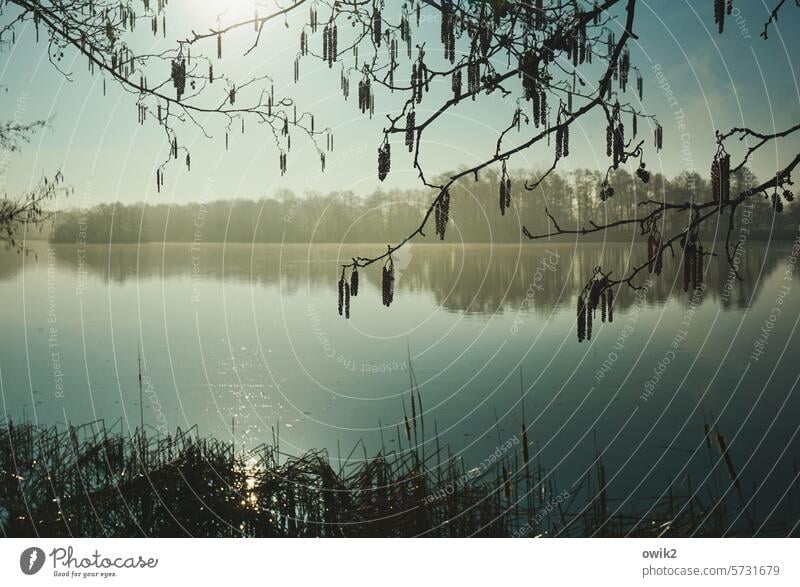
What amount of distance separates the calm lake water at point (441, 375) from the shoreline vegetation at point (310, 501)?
1.29ft

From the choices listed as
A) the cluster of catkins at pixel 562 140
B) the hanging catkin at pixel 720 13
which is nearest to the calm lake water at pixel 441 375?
the cluster of catkins at pixel 562 140

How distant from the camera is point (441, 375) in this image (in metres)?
9.04

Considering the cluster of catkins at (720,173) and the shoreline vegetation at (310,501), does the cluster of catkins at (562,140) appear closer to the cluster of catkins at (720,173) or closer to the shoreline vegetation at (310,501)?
the cluster of catkins at (720,173)

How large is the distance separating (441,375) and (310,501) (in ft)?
14.0

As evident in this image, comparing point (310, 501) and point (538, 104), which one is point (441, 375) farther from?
point (538, 104)

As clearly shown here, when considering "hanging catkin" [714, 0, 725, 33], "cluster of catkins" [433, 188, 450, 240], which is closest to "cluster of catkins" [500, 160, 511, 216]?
"cluster of catkins" [433, 188, 450, 240]

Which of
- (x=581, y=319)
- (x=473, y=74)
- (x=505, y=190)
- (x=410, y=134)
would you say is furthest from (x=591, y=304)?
(x=473, y=74)

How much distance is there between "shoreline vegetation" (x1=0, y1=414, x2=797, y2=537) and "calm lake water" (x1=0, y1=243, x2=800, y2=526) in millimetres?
392

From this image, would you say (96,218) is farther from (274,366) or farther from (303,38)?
(303,38)

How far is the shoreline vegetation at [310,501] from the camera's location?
4.66 meters

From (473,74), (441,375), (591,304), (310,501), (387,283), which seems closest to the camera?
(591,304)

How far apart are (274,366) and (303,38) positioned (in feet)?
19.6
